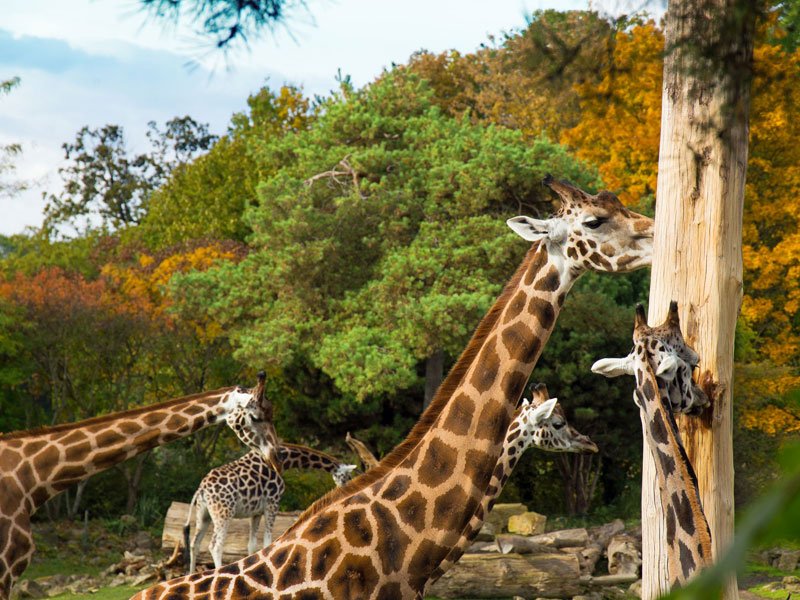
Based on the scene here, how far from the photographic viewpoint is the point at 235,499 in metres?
9.70

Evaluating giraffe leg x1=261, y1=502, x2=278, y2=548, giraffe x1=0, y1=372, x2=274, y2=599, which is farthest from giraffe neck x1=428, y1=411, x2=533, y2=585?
giraffe leg x1=261, y1=502, x2=278, y2=548

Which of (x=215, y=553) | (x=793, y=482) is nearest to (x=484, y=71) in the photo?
(x=215, y=553)

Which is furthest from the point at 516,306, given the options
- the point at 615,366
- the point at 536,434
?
the point at 536,434

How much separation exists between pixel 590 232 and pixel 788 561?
10.3 m

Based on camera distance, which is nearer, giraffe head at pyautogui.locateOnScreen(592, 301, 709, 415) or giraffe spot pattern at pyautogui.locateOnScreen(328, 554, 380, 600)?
giraffe spot pattern at pyautogui.locateOnScreen(328, 554, 380, 600)

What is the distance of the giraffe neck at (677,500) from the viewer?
10.3 feet

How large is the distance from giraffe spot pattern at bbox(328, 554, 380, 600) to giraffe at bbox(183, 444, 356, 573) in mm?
6148

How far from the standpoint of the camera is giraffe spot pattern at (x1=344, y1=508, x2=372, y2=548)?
3521mm

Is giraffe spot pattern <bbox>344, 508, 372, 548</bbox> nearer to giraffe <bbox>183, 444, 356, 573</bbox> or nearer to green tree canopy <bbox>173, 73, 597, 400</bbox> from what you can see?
giraffe <bbox>183, 444, 356, 573</bbox>

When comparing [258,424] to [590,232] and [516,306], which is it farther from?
[590,232]

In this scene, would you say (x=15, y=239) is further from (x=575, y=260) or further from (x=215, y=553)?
(x=575, y=260)

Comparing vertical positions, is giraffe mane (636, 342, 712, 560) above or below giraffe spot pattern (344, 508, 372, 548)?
above

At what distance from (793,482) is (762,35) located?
126 inches

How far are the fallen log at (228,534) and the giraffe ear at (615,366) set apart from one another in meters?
8.22
